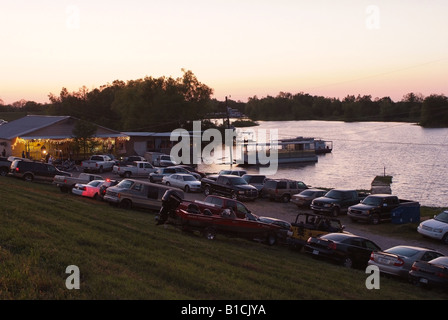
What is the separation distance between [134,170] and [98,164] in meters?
4.33

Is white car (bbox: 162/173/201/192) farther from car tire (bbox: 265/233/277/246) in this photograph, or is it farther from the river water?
the river water

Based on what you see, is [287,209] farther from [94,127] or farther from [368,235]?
[94,127]

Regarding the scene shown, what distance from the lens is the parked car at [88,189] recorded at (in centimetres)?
2466

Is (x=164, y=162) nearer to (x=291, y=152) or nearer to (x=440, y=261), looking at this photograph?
(x=291, y=152)

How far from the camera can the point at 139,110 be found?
10038cm

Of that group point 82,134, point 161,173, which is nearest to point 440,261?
point 161,173

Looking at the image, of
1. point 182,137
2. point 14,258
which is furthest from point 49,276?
point 182,137

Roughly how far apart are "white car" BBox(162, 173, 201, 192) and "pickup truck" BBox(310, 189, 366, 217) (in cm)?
951

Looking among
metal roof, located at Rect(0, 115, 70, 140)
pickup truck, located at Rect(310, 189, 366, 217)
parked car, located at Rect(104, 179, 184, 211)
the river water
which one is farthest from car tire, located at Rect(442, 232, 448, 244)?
metal roof, located at Rect(0, 115, 70, 140)

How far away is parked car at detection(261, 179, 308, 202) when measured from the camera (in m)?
33.4

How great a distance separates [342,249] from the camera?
1582cm

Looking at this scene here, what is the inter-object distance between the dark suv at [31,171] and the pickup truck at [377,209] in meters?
19.4
